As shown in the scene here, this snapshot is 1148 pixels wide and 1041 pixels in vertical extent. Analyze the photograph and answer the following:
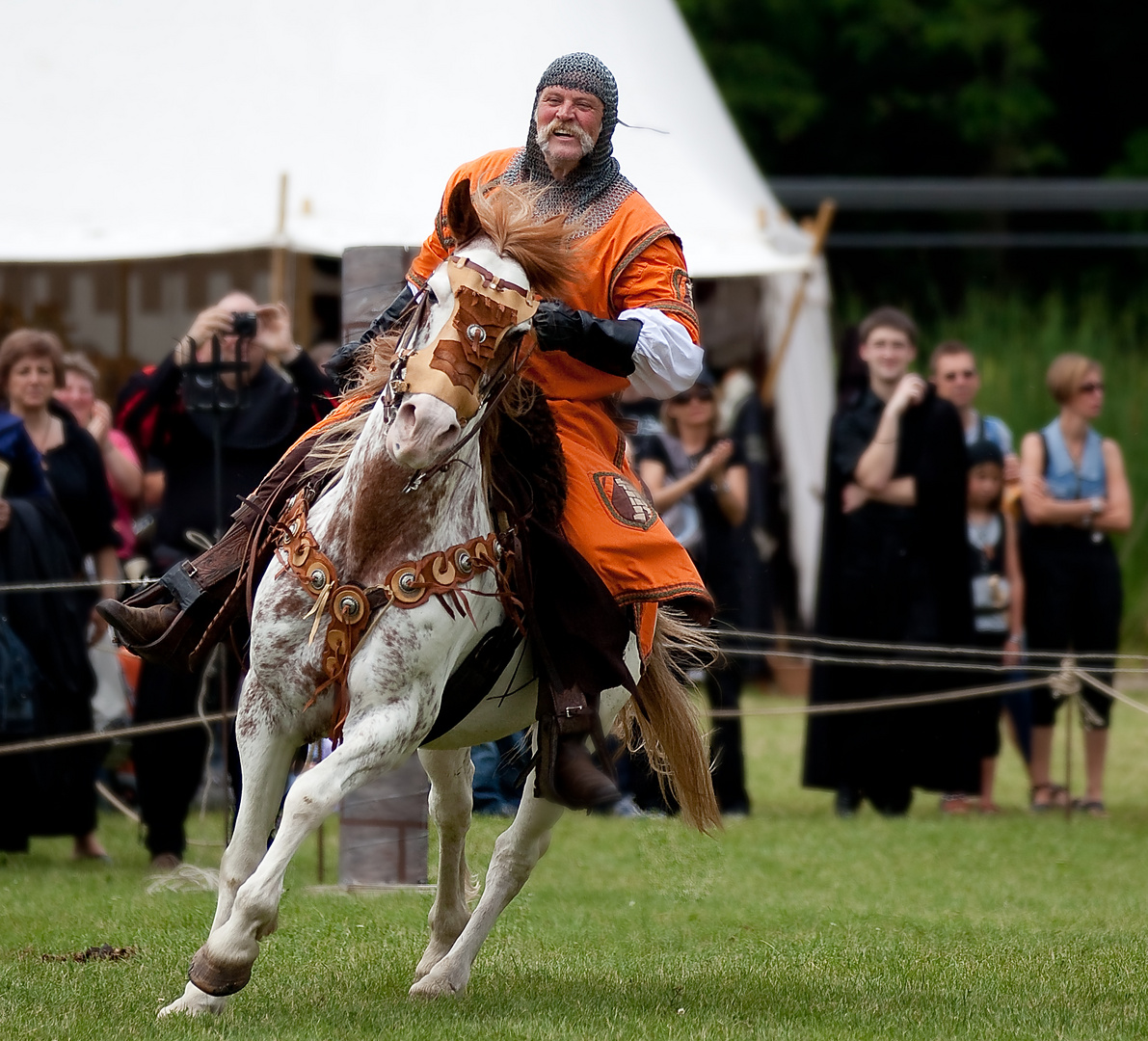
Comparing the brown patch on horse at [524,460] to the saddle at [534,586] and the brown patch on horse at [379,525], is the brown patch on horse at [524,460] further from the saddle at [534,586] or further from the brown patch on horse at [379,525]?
the brown patch on horse at [379,525]

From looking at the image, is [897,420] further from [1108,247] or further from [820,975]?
[1108,247]

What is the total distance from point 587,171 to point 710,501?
5.18 meters

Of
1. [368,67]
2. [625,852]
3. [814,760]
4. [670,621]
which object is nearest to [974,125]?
[368,67]

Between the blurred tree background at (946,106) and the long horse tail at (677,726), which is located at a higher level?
the blurred tree background at (946,106)

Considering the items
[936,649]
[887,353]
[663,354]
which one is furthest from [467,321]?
[887,353]

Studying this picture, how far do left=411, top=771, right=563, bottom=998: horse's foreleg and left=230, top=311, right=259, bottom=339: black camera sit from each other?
2.63 m

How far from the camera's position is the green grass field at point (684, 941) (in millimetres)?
5340

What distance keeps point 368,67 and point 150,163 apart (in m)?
1.46

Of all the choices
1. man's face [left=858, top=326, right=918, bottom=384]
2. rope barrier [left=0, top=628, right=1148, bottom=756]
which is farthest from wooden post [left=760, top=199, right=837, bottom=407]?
rope barrier [left=0, top=628, right=1148, bottom=756]

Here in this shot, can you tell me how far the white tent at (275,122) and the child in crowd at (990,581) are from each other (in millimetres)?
2316

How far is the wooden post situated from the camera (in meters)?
14.3

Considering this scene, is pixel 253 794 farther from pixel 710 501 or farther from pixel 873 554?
pixel 873 554

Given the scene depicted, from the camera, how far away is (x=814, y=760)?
10.6 metres

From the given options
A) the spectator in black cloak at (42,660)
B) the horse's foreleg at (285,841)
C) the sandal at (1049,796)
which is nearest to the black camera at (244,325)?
the spectator in black cloak at (42,660)
